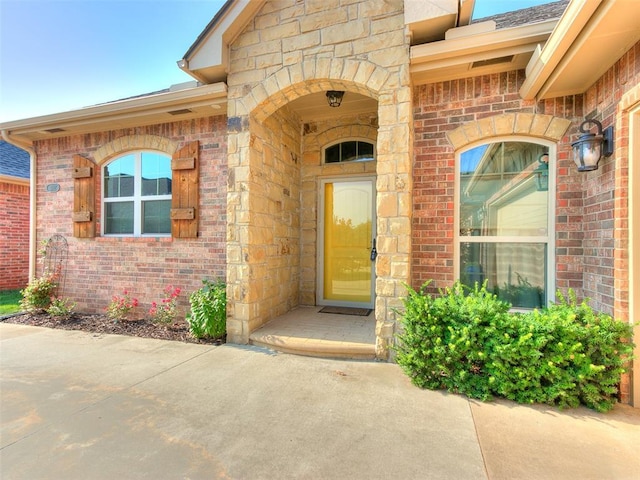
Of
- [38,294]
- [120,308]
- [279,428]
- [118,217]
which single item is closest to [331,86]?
[279,428]

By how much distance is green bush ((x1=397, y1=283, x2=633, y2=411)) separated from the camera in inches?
101

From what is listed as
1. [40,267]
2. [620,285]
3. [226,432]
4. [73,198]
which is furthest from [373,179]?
[40,267]

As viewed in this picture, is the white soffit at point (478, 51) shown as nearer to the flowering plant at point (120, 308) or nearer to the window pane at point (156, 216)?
the window pane at point (156, 216)

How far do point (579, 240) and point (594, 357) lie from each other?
1.37m

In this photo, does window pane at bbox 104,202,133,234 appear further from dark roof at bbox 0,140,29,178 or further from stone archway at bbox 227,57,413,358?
dark roof at bbox 0,140,29,178

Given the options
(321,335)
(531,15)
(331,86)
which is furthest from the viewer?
(531,15)

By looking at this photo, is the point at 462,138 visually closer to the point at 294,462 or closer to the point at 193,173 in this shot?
the point at 294,462

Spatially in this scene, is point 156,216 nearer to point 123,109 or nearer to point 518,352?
point 123,109

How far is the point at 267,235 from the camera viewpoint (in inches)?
181

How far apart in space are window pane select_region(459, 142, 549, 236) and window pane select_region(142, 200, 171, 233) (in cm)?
466

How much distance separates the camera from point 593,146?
Result: 292cm

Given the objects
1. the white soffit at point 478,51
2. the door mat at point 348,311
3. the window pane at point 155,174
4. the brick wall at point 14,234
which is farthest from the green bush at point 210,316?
the brick wall at point 14,234

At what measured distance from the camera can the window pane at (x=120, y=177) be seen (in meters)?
5.67

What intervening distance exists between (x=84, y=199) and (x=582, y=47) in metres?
7.32
